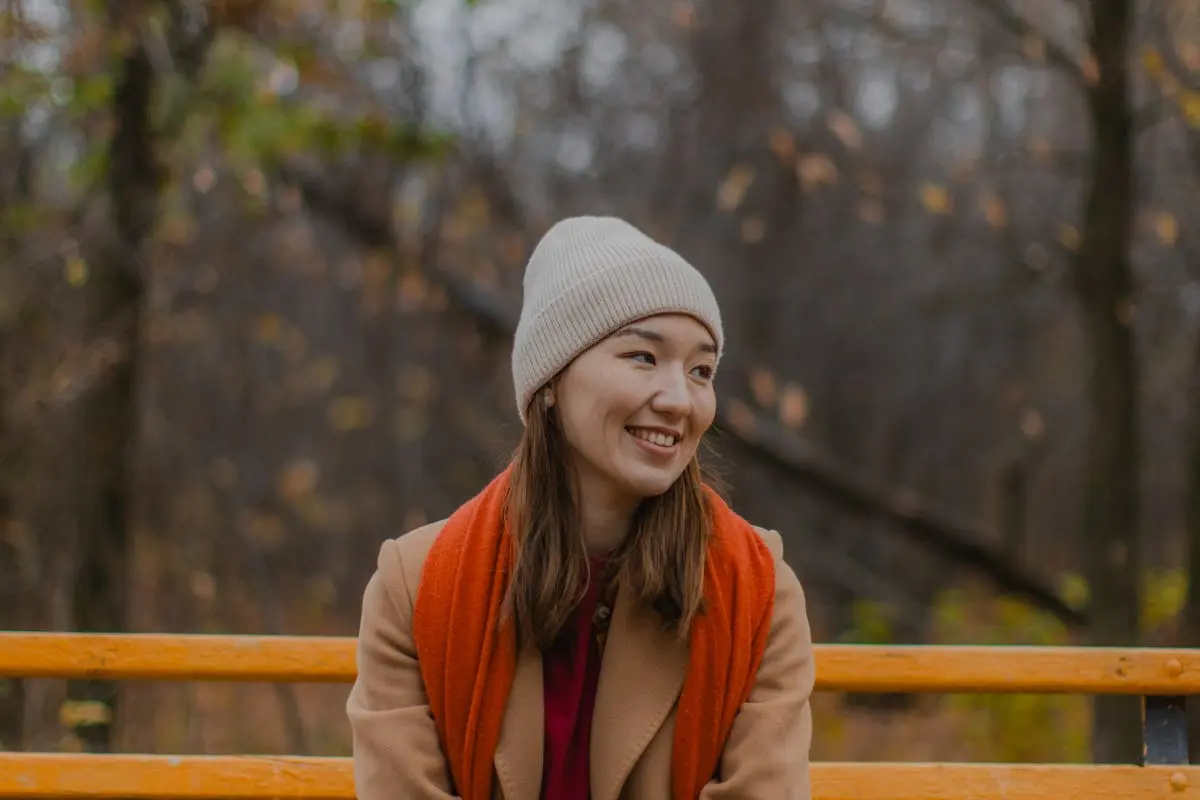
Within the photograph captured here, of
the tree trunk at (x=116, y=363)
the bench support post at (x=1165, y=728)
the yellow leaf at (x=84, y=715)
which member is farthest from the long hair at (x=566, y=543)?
the tree trunk at (x=116, y=363)

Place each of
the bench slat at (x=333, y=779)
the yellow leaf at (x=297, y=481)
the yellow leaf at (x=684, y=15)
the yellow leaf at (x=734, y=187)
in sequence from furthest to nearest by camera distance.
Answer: the yellow leaf at (x=297, y=481) → the yellow leaf at (x=684, y=15) → the yellow leaf at (x=734, y=187) → the bench slat at (x=333, y=779)

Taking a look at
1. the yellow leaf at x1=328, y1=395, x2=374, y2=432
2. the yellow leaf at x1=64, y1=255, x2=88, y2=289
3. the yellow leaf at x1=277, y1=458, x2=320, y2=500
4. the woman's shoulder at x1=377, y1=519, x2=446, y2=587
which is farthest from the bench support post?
the yellow leaf at x1=328, y1=395, x2=374, y2=432

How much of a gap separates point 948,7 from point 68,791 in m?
5.07

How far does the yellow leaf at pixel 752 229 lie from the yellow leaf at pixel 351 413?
317cm

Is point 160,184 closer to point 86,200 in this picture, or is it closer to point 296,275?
point 86,200

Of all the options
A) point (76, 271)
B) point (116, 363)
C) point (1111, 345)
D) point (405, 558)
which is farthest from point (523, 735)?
point (116, 363)

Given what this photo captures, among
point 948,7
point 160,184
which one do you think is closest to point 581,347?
point 160,184

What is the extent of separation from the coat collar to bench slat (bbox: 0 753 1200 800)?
76 cm

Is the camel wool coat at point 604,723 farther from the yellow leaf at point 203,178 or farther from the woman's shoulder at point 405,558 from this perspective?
the yellow leaf at point 203,178

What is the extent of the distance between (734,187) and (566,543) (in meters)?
5.36

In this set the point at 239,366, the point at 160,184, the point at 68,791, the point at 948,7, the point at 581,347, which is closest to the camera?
the point at 581,347

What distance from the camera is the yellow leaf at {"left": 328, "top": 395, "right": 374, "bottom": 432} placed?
31.2 feet

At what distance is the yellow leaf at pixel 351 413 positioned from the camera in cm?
951

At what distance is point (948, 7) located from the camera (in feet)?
20.3
